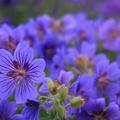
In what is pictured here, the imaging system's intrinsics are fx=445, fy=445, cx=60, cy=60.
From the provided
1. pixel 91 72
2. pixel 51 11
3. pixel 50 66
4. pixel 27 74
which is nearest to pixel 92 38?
pixel 50 66

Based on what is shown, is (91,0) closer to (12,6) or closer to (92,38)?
(12,6)

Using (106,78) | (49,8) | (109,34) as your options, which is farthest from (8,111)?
(49,8)

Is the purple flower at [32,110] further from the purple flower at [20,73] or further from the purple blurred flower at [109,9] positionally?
the purple blurred flower at [109,9]

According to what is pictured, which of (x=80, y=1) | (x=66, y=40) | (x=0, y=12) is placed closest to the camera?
(x=66, y=40)

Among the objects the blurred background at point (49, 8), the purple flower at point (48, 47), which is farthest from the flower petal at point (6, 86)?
the blurred background at point (49, 8)

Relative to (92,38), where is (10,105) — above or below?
below

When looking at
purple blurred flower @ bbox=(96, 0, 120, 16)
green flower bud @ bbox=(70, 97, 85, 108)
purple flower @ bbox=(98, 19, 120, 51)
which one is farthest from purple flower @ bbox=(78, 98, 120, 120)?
purple blurred flower @ bbox=(96, 0, 120, 16)

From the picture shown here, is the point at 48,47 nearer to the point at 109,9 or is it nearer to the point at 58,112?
the point at 58,112
